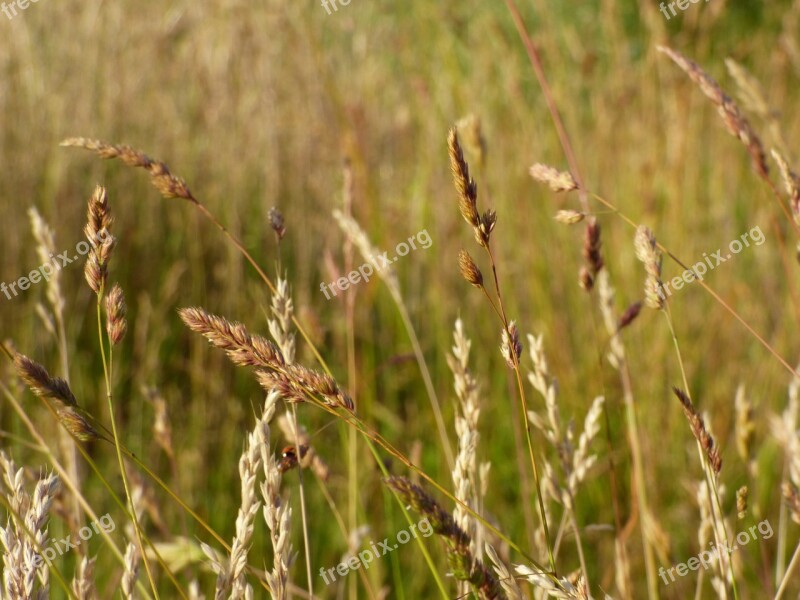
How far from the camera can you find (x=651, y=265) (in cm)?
95

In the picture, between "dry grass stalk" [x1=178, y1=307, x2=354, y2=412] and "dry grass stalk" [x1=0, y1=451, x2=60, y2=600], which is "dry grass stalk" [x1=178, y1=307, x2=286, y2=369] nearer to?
"dry grass stalk" [x1=178, y1=307, x2=354, y2=412]

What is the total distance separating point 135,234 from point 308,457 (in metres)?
2.36

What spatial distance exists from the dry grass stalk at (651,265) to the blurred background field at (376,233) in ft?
3.57

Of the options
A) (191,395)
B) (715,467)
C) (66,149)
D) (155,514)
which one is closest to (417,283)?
(191,395)

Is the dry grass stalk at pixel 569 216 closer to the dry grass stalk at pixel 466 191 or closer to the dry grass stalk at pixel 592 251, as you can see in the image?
the dry grass stalk at pixel 592 251

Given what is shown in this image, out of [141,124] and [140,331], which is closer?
[140,331]

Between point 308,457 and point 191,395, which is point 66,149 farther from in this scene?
point 308,457

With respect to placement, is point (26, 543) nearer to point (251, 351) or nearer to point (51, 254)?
point (251, 351)

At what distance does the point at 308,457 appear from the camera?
1.15m

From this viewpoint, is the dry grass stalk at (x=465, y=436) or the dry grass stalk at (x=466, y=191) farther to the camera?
the dry grass stalk at (x=465, y=436)

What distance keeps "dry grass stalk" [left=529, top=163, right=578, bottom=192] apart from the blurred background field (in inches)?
36.1

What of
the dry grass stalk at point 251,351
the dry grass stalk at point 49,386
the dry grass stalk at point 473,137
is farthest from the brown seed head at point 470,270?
the dry grass stalk at point 473,137

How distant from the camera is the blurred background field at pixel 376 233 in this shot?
7.90ft
